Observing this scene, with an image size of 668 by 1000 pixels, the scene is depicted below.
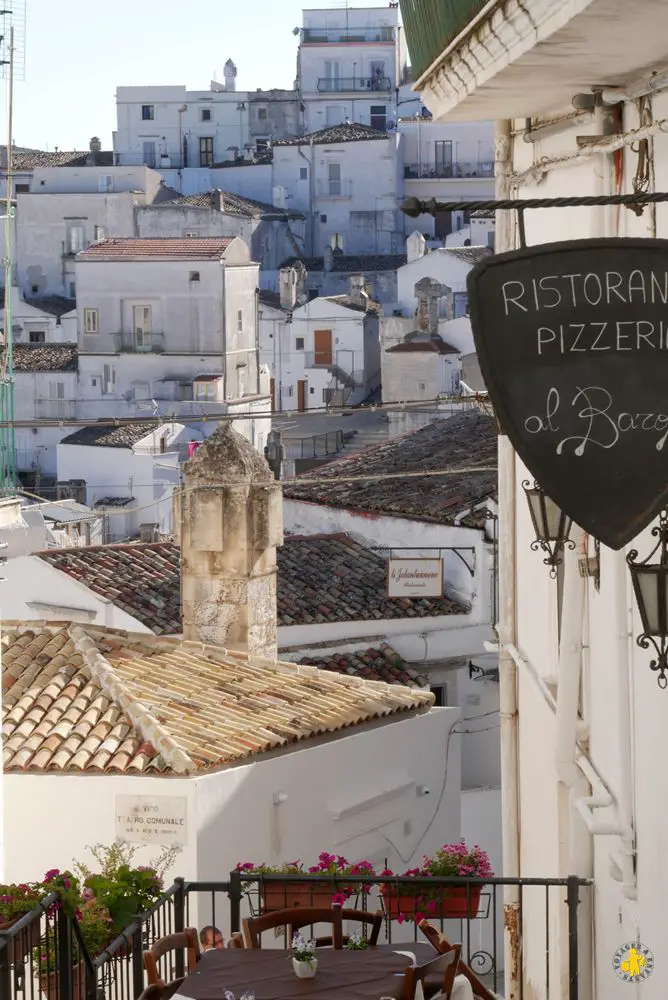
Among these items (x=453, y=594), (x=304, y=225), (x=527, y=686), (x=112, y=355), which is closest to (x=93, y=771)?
(x=527, y=686)

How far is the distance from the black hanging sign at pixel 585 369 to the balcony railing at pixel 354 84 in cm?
6917

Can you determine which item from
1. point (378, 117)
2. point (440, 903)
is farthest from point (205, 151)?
point (440, 903)

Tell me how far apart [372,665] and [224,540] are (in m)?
3.77

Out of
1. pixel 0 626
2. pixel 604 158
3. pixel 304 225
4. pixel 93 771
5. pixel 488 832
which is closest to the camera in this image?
pixel 604 158

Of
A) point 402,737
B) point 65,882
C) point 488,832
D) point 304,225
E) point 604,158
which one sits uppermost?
point 304,225

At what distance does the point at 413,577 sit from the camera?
920 inches

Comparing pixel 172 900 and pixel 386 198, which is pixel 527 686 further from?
pixel 386 198

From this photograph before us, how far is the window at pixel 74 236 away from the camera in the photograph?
6016 cm

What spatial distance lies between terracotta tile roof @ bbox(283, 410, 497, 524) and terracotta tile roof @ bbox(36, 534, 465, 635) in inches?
62.2

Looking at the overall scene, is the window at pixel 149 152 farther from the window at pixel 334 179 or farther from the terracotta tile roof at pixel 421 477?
the terracotta tile roof at pixel 421 477

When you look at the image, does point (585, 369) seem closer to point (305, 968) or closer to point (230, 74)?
point (305, 968)

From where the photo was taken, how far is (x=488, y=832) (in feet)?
70.2

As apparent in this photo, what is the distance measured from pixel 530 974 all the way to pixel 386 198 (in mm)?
58283

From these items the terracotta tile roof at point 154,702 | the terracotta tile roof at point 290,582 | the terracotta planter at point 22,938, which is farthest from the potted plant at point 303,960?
the terracotta tile roof at point 290,582
